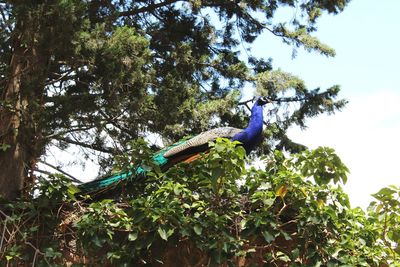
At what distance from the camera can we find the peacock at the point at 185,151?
521cm

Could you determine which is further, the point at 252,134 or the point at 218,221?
the point at 252,134

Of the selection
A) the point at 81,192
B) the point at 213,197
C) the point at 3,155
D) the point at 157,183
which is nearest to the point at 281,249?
the point at 213,197

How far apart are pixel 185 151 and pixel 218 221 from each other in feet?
3.57

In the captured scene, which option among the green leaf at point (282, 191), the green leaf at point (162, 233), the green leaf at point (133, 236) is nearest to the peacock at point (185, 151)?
the green leaf at point (133, 236)

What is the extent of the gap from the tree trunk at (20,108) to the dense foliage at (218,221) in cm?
59

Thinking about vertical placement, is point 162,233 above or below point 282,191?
below

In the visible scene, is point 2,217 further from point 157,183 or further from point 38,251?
point 157,183

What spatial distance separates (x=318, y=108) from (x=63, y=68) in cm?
342

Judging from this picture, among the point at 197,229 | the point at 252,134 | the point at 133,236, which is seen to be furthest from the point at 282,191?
the point at 252,134

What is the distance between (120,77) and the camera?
550 centimetres

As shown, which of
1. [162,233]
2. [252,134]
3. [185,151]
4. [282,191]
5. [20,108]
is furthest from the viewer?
[252,134]

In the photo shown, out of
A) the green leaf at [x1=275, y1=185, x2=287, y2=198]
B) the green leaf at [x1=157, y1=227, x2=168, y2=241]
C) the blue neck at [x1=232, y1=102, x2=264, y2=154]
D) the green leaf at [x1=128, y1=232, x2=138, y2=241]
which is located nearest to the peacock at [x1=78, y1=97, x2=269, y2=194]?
the blue neck at [x1=232, y1=102, x2=264, y2=154]

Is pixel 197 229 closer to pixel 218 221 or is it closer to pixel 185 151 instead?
pixel 218 221

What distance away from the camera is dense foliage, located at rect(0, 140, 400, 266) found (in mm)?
4430
